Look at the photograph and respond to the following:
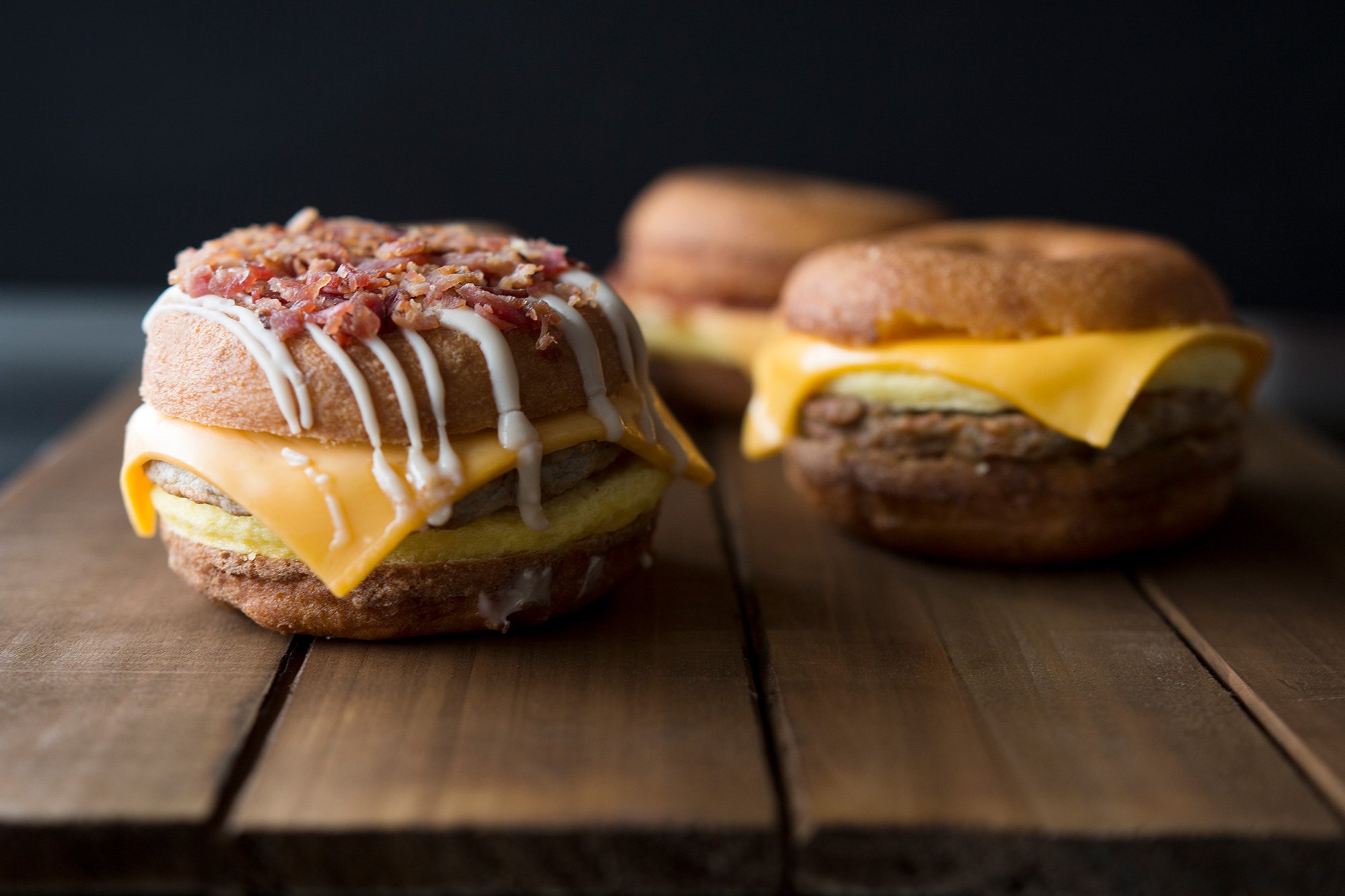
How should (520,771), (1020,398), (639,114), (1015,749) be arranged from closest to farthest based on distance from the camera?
1. (520,771)
2. (1015,749)
3. (1020,398)
4. (639,114)

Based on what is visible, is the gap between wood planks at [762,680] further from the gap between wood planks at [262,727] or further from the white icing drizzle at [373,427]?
the gap between wood planks at [262,727]

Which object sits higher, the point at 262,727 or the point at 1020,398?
the point at 1020,398

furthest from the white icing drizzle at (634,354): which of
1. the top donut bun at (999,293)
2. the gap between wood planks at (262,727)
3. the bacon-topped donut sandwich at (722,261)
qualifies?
the bacon-topped donut sandwich at (722,261)

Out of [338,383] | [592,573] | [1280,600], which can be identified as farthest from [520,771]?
[1280,600]

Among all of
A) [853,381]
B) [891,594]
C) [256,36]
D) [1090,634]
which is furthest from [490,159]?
[1090,634]

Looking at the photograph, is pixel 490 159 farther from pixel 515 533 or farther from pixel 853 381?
pixel 515 533

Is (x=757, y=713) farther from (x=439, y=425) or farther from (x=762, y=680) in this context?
(x=439, y=425)
